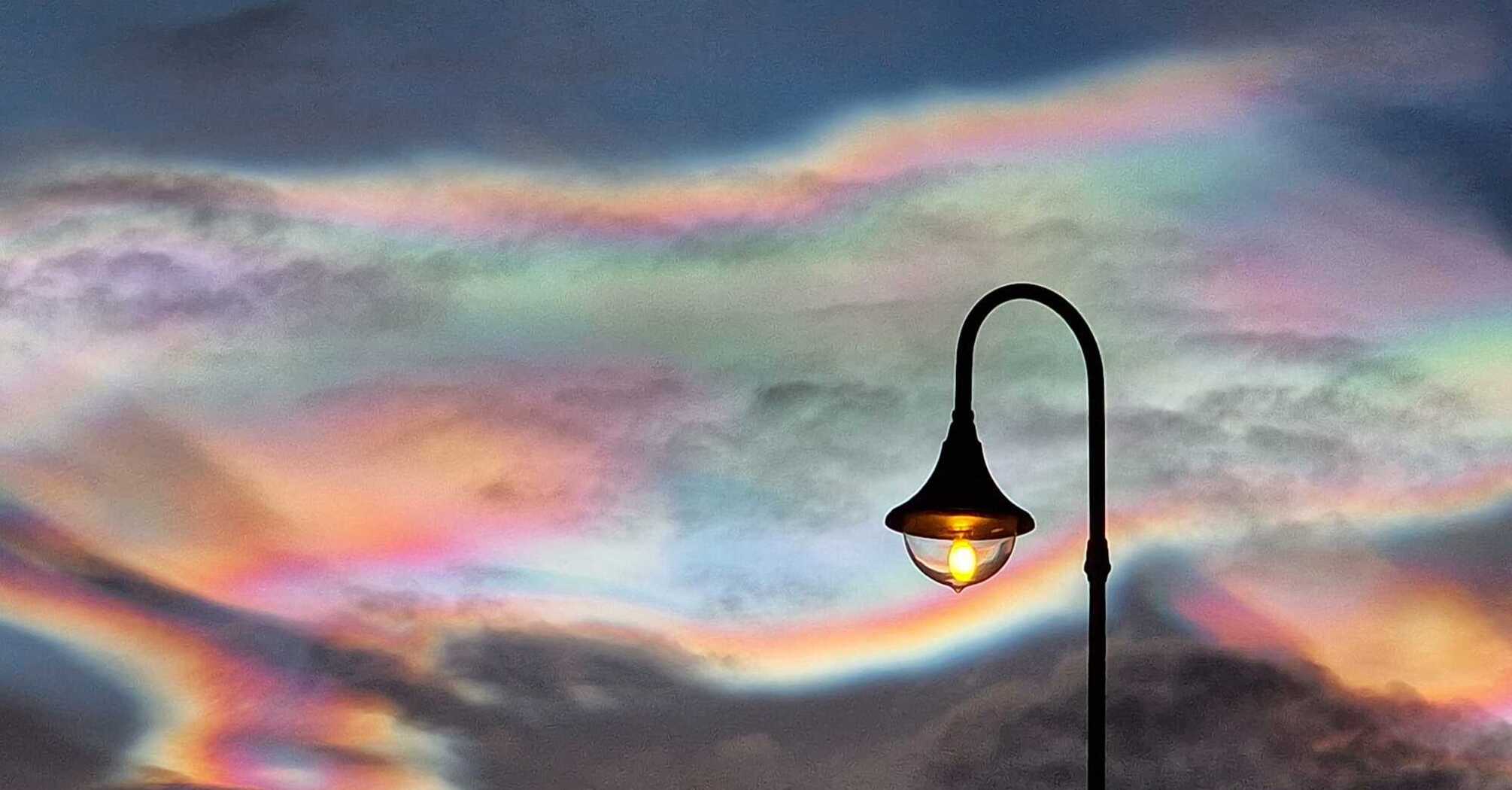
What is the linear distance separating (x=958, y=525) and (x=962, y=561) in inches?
→ 8.8

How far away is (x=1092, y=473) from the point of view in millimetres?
11320

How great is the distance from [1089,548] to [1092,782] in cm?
146

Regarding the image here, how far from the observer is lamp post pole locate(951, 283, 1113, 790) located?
1066cm

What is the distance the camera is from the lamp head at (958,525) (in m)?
11.5

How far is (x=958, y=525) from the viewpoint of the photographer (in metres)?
11.5

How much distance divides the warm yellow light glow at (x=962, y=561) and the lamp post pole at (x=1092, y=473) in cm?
72

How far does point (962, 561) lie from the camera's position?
11484mm

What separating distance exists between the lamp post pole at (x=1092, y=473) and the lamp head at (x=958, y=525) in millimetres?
529

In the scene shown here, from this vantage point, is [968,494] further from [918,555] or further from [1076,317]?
[1076,317]

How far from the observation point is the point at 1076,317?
1154cm

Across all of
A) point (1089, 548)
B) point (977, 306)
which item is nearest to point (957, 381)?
point (977, 306)

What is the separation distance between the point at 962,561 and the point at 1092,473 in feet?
3.22

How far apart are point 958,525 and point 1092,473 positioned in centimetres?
90

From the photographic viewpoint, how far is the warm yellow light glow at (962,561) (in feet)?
37.7
